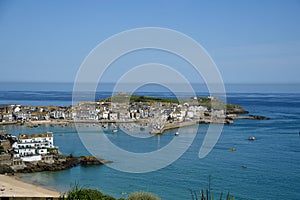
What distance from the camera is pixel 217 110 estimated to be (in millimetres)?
15891

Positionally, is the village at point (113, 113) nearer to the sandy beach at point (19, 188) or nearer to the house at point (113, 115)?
the house at point (113, 115)

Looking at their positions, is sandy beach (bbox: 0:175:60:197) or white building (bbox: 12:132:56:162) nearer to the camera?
sandy beach (bbox: 0:175:60:197)

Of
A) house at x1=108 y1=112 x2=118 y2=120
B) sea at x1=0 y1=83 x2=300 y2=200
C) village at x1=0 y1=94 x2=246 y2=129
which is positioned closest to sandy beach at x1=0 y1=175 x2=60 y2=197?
sea at x1=0 y1=83 x2=300 y2=200

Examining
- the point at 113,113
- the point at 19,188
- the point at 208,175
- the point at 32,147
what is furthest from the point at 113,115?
the point at 19,188

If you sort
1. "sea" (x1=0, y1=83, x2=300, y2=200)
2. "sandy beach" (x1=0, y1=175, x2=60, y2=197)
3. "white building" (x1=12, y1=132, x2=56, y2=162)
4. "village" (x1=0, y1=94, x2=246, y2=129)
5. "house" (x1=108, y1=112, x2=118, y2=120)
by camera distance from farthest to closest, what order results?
"house" (x1=108, y1=112, x2=118, y2=120) < "village" (x1=0, y1=94, x2=246, y2=129) < "white building" (x1=12, y1=132, x2=56, y2=162) < "sea" (x1=0, y1=83, x2=300, y2=200) < "sandy beach" (x1=0, y1=175, x2=60, y2=197)

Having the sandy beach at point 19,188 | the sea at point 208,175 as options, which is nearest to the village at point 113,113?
the sea at point 208,175

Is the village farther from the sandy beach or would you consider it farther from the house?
the sandy beach

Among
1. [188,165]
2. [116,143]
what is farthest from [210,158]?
[116,143]

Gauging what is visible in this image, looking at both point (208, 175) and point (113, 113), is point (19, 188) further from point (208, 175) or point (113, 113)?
point (113, 113)

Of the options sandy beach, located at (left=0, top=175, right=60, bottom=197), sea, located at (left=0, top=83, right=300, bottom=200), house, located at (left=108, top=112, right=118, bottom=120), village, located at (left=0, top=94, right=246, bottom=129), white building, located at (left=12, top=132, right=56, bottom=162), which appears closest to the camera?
sandy beach, located at (left=0, top=175, right=60, bottom=197)

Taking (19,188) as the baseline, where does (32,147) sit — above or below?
above

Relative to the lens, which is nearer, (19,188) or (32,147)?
(19,188)

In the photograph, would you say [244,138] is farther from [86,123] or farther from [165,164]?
[86,123]

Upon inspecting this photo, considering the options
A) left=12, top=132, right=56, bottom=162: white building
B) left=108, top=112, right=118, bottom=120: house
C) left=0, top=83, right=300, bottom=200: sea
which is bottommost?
left=0, top=83, right=300, bottom=200: sea
